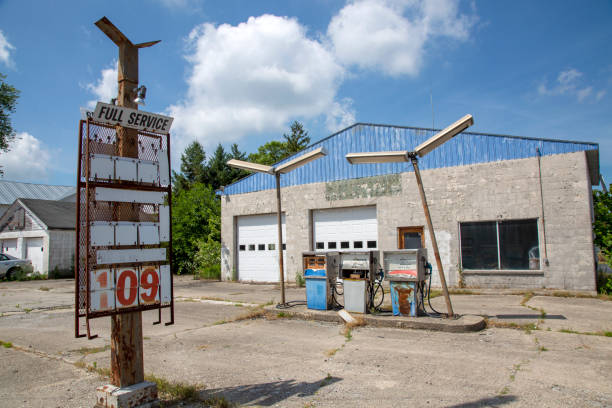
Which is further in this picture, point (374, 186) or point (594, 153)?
point (374, 186)

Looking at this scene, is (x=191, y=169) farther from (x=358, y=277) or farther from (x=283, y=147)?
(x=358, y=277)

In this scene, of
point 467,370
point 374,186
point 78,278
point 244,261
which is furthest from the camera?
point 244,261

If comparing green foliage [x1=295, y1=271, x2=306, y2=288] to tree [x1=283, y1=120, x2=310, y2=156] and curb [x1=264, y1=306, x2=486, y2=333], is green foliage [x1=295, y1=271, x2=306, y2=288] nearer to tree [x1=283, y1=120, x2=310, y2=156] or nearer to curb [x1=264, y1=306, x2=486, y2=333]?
curb [x1=264, y1=306, x2=486, y2=333]

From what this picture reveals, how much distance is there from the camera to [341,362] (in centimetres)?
576

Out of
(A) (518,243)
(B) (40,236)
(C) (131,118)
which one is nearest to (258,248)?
(A) (518,243)

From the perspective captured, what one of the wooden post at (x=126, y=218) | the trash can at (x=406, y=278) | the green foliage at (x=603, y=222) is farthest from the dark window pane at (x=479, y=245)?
the wooden post at (x=126, y=218)

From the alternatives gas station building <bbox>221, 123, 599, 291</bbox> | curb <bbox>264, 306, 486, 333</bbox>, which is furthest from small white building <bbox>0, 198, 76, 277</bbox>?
curb <bbox>264, 306, 486, 333</bbox>

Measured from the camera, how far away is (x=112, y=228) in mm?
4250

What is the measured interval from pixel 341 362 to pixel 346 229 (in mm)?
10406

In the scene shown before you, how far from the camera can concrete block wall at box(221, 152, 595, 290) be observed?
11953mm

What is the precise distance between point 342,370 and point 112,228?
11.1 feet

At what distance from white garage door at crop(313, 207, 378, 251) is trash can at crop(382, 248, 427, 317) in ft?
22.4

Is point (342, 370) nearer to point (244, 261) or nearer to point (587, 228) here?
point (587, 228)

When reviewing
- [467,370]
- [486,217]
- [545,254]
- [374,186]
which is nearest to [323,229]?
[374,186]
